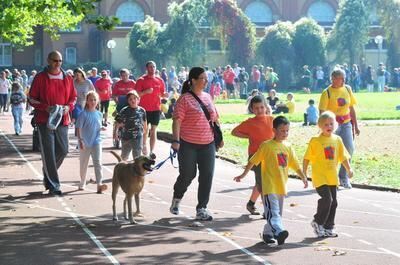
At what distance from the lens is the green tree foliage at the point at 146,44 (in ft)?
198

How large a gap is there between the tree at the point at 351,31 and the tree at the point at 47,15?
90.7 feet

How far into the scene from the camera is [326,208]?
11.0m

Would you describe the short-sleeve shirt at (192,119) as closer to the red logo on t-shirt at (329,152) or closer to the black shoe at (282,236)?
the red logo on t-shirt at (329,152)

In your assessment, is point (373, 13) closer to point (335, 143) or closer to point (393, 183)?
point (393, 183)

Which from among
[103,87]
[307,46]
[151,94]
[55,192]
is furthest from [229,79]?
[55,192]

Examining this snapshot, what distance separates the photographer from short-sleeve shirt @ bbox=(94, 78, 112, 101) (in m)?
26.7

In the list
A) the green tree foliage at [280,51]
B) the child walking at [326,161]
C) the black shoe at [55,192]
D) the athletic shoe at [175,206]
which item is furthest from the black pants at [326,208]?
the green tree foliage at [280,51]

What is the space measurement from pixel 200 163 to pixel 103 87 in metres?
14.9

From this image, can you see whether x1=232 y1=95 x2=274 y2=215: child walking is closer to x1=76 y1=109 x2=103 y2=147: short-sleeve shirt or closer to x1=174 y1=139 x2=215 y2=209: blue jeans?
x1=174 y1=139 x2=215 y2=209: blue jeans

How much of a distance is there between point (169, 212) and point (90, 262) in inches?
130

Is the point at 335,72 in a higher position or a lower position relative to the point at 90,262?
higher

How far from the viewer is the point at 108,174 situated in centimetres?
1712

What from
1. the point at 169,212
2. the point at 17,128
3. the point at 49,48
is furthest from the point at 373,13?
the point at 169,212

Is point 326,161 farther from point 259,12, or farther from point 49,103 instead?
point 259,12
